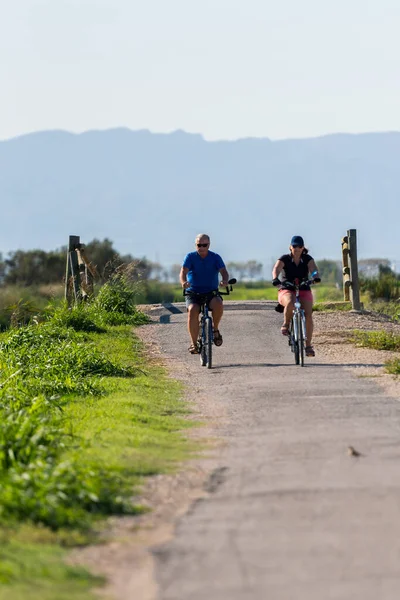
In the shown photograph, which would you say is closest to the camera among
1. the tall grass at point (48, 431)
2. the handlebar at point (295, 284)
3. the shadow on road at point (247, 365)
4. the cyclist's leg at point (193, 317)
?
the tall grass at point (48, 431)

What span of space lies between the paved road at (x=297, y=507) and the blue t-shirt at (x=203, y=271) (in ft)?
12.8

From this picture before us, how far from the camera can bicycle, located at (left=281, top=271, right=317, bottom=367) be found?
52.1 feet

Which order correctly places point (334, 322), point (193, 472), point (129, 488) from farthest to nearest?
1. point (334, 322)
2. point (193, 472)
3. point (129, 488)

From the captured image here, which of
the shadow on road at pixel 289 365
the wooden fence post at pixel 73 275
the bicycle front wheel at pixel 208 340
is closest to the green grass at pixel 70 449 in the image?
the bicycle front wheel at pixel 208 340

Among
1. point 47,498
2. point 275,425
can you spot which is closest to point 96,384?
point 275,425

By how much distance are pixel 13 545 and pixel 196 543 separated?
0.95m

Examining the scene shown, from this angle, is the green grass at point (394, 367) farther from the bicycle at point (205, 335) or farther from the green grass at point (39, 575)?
the green grass at point (39, 575)

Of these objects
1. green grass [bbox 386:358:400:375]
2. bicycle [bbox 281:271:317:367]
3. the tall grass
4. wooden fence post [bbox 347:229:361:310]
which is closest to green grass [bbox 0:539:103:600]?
the tall grass

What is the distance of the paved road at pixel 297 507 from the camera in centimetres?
568

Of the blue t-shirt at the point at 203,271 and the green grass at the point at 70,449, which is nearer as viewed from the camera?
the green grass at the point at 70,449

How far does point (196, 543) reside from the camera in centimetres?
641

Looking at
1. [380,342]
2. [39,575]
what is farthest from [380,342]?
[39,575]

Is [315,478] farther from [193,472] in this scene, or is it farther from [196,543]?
[196,543]

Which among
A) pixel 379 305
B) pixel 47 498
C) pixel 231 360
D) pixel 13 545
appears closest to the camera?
pixel 13 545
